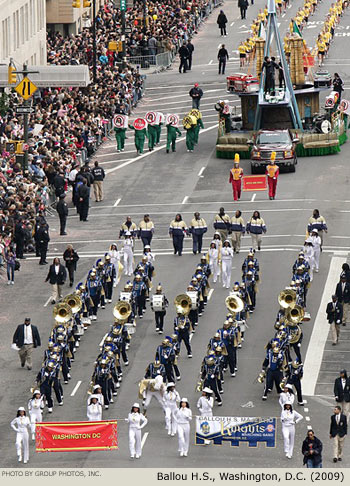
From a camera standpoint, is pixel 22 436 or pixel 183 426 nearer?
pixel 22 436

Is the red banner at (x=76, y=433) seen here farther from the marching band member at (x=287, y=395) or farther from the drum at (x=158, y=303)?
the drum at (x=158, y=303)

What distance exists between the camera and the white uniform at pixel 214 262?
178 ft

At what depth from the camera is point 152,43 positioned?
91.2 meters

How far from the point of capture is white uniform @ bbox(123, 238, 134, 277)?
2194 inches

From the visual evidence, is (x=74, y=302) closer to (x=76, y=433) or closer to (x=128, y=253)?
(x=128, y=253)

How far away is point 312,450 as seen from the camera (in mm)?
38375

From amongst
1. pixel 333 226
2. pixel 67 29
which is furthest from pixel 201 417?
pixel 67 29

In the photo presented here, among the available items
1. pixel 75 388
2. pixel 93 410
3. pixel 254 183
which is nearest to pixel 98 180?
pixel 254 183

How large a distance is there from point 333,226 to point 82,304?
43.8 ft

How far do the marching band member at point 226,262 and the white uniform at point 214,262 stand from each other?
13.8 inches

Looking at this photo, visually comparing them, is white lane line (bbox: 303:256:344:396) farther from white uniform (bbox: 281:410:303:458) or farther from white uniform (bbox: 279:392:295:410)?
white uniform (bbox: 281:410:303:458)

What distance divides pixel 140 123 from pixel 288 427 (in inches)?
1239

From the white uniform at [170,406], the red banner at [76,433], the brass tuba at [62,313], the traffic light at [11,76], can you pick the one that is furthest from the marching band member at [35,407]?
the traffic light at [11,76]

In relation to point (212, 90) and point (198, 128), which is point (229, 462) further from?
point (212, 90)
